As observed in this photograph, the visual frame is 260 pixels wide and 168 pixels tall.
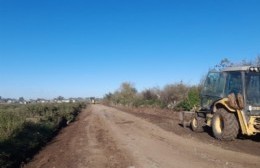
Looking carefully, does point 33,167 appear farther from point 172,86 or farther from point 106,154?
point 172,86

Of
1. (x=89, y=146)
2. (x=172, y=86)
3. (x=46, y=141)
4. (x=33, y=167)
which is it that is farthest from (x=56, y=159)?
(x=172, y=86)

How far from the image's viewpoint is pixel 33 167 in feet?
37.8

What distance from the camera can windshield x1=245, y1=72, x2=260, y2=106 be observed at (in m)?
14.5

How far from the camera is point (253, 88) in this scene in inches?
581

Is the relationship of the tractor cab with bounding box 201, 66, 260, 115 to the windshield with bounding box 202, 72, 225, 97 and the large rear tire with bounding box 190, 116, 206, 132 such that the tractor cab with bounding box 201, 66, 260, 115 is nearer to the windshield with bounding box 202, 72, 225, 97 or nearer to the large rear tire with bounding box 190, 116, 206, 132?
the windshield with bounding box 202, 72, 225, 97

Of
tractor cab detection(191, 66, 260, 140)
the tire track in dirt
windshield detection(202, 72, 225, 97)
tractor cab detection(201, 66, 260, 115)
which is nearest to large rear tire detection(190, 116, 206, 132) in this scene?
tractor cab detection(201, 66, 260, 115)

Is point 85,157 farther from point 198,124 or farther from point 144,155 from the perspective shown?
point 198,124

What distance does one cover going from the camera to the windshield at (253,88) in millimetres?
14495

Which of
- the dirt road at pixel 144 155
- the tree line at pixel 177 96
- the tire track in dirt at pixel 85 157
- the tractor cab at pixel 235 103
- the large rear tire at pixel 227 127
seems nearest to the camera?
the dirt road at pixel 144 155

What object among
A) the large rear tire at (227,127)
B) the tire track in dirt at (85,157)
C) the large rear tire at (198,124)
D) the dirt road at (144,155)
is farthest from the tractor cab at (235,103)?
the tire track in dirt at (85,157)

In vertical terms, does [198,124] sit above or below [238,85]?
below

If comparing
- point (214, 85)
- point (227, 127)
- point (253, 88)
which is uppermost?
point (214, 85)

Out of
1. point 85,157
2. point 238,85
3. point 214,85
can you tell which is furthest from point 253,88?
point 85,157

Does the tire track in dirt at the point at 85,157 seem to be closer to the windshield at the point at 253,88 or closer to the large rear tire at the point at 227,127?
the large rear tire at the point at 227,127
